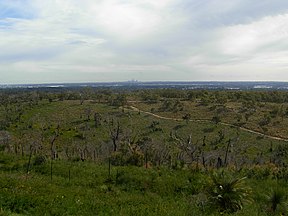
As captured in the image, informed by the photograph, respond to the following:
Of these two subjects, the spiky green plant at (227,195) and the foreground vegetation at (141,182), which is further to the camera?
the spiky green plant at (227,195)

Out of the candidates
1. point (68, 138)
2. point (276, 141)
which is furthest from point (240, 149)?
point (68, 138)

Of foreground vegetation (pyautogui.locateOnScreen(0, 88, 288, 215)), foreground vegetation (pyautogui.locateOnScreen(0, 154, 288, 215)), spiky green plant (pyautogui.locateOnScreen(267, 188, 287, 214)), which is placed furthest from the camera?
spiky green plant (pyautogui.locateOnScreen(267, 188, 287, 214))

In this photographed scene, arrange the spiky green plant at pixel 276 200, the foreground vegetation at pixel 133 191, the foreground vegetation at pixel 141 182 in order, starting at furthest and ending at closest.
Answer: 1. the spiky green plant at pixel 276 200
2. the foreground vegetation at pixel 141 182
3. the foreground vegetation at pixel 133 191

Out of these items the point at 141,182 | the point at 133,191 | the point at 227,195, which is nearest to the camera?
the point at 227,195

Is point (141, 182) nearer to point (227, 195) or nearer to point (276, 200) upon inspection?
point (227, 195)

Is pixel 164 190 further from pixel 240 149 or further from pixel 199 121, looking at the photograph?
pixel 199 121

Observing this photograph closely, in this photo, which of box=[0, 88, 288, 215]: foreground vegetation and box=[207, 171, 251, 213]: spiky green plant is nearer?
box=[0, 88, 288, 215]: foreground vegetation

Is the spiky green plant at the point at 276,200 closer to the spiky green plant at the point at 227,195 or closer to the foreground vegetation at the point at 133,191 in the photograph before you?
the foreground vegetation at the point at 133,191

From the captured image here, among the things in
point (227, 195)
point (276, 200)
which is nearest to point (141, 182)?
point (227, 195)

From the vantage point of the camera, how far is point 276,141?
52.5 meters

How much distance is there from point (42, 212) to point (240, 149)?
1564 inches

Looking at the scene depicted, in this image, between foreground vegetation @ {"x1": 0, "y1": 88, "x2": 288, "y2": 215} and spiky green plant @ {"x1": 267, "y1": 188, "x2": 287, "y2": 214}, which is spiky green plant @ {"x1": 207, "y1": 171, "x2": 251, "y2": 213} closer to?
foreground vegetation @ {"x1": 0, "y1": 88, "x2": 288, "y2": 215}

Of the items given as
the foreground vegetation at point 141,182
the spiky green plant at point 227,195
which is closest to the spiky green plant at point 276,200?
the foreground vegetation at point 141,182

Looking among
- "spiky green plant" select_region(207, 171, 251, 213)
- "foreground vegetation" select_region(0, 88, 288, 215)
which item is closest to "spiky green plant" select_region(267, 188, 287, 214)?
"foreground vegetation" select_region(0, 88, 288, 215)
